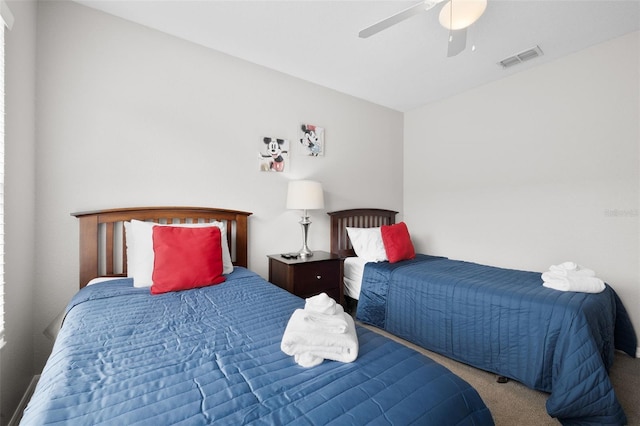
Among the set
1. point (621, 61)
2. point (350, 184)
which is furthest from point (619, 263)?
point (350, 184)

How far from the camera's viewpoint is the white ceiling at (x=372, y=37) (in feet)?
6.42

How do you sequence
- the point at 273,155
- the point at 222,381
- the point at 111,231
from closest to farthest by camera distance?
the point at 222,381, the point at 111,231, the point at 273,155

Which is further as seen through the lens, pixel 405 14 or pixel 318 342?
pixel 405 14

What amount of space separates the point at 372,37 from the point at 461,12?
2.45 ft

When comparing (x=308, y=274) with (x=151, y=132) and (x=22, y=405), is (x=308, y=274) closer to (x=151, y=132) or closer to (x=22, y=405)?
(x=151, y=132)

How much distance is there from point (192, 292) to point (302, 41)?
209 cm

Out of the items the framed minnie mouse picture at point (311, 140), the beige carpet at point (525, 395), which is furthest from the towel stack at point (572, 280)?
the framed minnie mouse picture at point (311, 140)

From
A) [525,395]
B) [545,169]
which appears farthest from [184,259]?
[545,169]

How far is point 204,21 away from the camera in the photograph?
6.93ft

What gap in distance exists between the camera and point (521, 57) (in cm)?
260

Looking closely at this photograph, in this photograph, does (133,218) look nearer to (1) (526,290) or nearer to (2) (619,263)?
(1) (526,290)

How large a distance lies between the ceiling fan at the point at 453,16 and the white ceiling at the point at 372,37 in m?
0.28

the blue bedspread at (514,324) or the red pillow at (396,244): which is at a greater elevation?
the red pillow at (396,244)

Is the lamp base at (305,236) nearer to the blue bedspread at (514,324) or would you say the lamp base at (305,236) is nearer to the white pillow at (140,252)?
the blue bedspread at (514,324)
